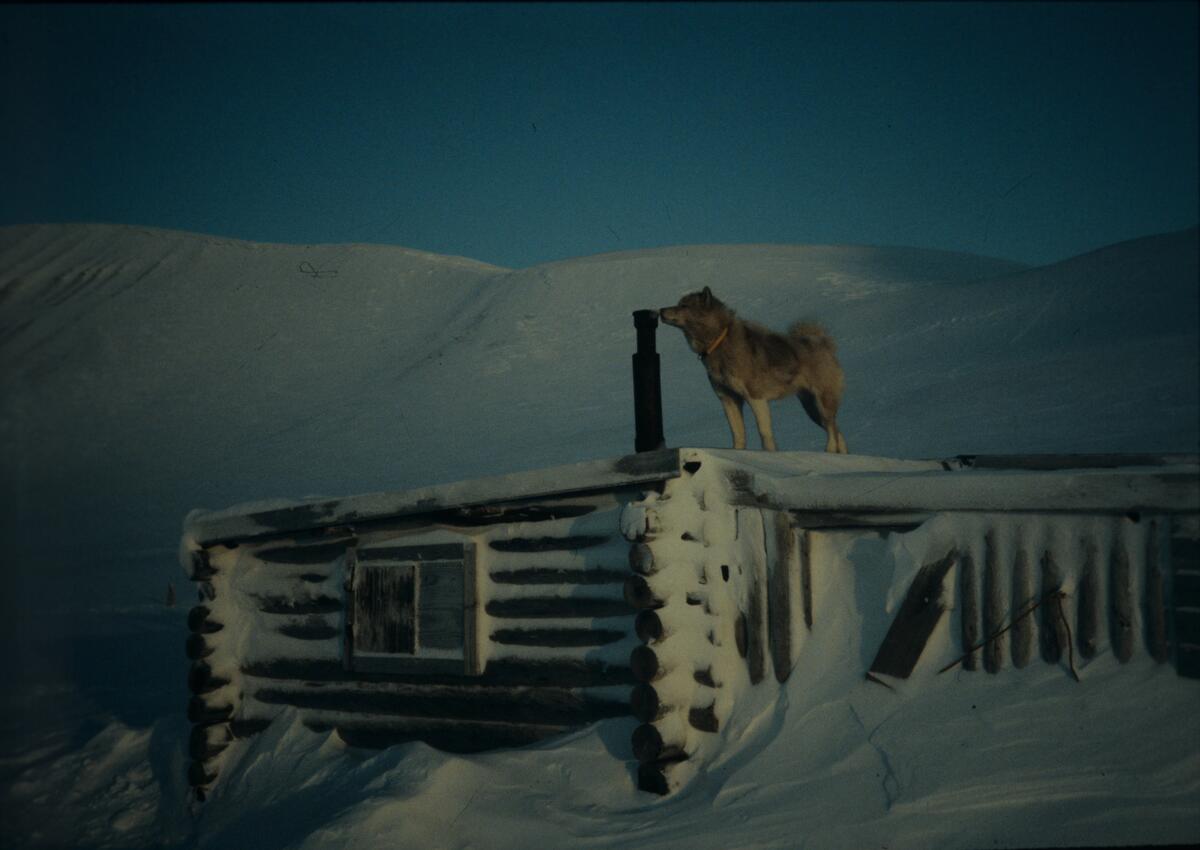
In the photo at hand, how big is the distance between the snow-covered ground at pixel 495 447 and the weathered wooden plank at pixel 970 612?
0.17 m

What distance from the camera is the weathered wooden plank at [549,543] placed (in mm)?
8609

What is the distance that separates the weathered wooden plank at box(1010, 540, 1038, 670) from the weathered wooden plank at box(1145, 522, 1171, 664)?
0.65 meters

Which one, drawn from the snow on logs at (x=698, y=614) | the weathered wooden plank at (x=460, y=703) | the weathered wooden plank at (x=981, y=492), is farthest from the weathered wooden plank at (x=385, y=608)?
the weathered wooden plank at (x=981, y=492)

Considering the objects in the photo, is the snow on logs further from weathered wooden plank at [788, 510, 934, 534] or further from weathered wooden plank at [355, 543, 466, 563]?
weathered wooden plank at [355, 543, 466, 563]

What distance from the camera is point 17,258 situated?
6438 cm

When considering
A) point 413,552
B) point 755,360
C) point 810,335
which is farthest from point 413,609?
point 810,335

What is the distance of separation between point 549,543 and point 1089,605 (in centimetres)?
390

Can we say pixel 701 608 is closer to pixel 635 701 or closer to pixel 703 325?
pixel 635 701

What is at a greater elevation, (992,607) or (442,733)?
(992,607)

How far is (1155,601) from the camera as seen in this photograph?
6559 mm

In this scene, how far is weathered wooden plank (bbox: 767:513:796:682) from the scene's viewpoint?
7.98m

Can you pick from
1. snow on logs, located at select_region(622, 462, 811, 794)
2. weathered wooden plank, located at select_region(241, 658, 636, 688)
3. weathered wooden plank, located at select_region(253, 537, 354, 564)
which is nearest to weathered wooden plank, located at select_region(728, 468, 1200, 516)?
snow on logs, located at select_region(622, 462, 811, 794)

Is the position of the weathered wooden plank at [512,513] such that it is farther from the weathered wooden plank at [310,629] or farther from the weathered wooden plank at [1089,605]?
the weathered wooden plank at [1089,605]

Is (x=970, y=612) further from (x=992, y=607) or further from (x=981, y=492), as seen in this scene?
(x=981, y=492)
